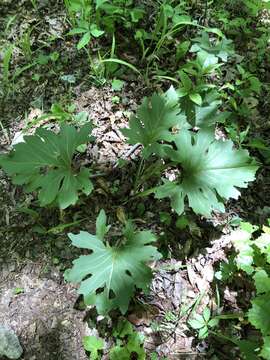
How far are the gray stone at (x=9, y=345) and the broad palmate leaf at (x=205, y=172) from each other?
121cm

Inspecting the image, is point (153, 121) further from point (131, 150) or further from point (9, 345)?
point (9, 345)

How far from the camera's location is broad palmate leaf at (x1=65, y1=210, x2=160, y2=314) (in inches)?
92.0

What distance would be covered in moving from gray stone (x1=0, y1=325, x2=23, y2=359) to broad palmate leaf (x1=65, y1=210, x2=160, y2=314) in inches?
20.4

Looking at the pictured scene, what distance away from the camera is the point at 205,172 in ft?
8.71

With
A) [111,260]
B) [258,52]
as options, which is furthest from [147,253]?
[258,52]

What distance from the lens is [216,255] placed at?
2795 mm

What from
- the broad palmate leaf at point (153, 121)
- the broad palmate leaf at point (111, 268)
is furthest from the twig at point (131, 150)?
the broad palmate leaf at point (111, 268)

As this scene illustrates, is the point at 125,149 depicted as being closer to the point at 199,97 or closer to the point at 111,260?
the point at 199,97

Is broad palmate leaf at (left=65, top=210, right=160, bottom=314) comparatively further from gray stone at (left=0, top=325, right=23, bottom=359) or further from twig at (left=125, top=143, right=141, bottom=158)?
twig at (left=125, top=143, right=141, bottom=158)

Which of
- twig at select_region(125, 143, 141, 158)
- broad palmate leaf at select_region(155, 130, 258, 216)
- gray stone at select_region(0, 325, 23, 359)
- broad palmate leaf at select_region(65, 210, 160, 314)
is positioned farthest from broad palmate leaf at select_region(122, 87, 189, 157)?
gray stone at select_region(0, 325, 23, 359)

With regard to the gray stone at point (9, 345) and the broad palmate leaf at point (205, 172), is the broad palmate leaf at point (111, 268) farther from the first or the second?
the gray stone at point (9, 345)

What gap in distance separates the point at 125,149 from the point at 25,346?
1493 millimetres

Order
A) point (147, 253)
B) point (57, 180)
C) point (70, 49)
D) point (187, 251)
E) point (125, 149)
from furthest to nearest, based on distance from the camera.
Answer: point (70, 49), point (125, 149), point (187, 251), point (57, 180), point (147, 253)

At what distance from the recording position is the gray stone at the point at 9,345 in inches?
95.5
